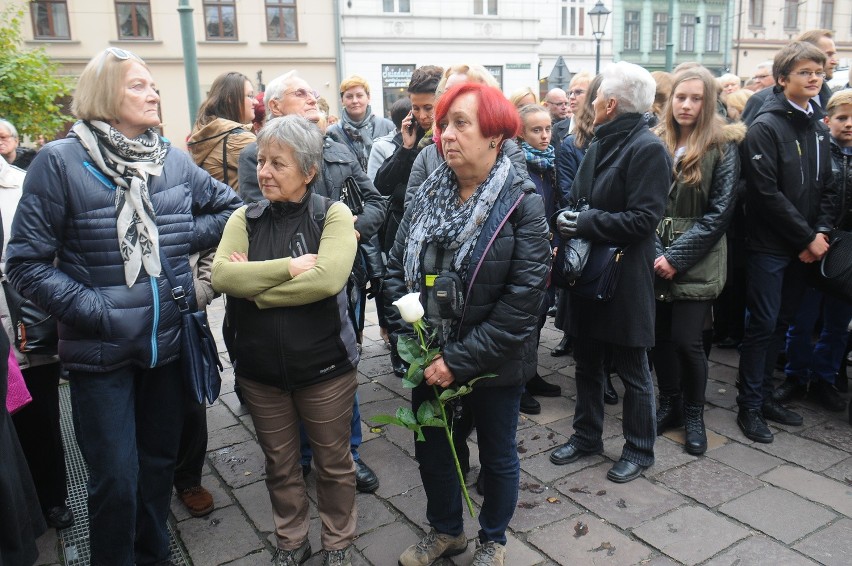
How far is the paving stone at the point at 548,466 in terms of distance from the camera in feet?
12.2

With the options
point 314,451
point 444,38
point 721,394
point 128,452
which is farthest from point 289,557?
point 444,38

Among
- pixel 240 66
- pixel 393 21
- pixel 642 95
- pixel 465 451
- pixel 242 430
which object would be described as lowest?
pixel 242 430

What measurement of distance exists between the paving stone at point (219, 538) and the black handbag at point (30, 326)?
3.62 feet

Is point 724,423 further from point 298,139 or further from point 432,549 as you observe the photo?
point 298,139

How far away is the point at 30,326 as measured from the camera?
9.66 ft

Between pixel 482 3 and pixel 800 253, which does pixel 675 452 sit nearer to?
pixel 800 253

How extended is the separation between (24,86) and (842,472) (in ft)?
29.1

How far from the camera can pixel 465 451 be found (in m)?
3.24

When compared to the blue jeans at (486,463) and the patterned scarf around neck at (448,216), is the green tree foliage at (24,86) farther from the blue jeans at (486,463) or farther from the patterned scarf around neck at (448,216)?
the blue jeans at (486,463)

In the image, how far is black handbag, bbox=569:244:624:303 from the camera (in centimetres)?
351

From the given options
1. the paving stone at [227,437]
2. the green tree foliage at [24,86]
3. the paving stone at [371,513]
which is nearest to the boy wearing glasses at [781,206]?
the paving stone at [371,513]

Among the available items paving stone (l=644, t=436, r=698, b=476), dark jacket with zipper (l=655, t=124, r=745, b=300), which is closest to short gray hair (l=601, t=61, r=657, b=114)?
dark jacket with zipper (l=655, t=124, r=745, b=300)

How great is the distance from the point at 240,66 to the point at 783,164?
24370 millimetres

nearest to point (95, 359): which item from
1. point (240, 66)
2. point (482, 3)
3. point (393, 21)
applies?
point (240, 66)
